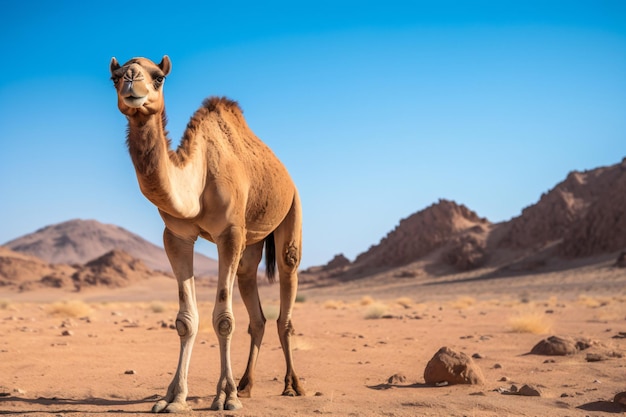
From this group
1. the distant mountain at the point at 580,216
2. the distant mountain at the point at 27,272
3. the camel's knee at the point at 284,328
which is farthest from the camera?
the distant mountain at the point at 27,272

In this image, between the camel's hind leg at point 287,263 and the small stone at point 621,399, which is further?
the camel's hind leg at point 287,263

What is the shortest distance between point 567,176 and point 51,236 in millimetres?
154224

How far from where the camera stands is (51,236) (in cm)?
18550

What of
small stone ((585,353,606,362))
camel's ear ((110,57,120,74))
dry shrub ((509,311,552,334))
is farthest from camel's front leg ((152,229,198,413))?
dry shrub ((509,311,552,334))

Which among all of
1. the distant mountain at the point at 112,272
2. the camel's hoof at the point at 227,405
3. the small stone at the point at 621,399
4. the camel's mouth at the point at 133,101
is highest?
the distant mountain at the point at 112,272

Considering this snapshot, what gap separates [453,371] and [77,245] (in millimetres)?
183789

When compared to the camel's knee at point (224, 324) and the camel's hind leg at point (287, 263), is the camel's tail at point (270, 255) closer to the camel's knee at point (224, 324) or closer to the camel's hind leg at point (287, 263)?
the camel's hind leg at point (287, 263)

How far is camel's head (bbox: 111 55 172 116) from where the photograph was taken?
16.9 feet

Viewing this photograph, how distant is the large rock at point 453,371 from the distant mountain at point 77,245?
525 feet

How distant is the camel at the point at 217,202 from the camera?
535 cm

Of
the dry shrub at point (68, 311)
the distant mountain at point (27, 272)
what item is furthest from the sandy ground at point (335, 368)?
the distant mountain at point (27, 272)

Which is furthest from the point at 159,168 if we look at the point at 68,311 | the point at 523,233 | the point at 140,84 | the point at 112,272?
the point at 112,272

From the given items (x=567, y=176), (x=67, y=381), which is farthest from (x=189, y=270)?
(x=567, y=176)

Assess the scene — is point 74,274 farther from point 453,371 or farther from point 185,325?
point 185,325
